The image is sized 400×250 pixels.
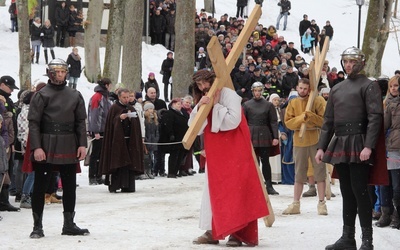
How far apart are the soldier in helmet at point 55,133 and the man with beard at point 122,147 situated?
6.27 m

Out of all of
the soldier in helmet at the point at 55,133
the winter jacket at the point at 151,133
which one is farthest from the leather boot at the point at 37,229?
the winter jacket at the point at 151,133

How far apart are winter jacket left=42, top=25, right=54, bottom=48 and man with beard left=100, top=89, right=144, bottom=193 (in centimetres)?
1609

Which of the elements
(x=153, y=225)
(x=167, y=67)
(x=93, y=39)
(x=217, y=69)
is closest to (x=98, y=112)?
(x=153, y=225)

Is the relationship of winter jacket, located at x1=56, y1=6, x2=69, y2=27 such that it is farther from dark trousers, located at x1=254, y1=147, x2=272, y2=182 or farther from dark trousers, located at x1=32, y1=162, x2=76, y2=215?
dark trousers, located at x1=32, y1=162, x2=76, y2=215

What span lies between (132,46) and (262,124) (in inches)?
399

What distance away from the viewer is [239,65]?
104 ft

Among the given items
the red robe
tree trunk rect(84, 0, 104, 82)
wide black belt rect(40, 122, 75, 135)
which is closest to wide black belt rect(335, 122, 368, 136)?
the red robe

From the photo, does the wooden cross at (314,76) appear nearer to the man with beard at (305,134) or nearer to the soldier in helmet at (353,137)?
the man with beard at (305,134)

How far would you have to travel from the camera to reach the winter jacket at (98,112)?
62.1 ft

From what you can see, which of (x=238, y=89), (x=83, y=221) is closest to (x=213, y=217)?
(x=83, y=221)

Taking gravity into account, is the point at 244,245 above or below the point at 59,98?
below

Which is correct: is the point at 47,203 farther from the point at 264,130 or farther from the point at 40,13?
the point at 40,13

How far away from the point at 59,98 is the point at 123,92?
6822 mm

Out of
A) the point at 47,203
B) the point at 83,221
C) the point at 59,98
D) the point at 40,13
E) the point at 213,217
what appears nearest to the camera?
the point at 213,217
